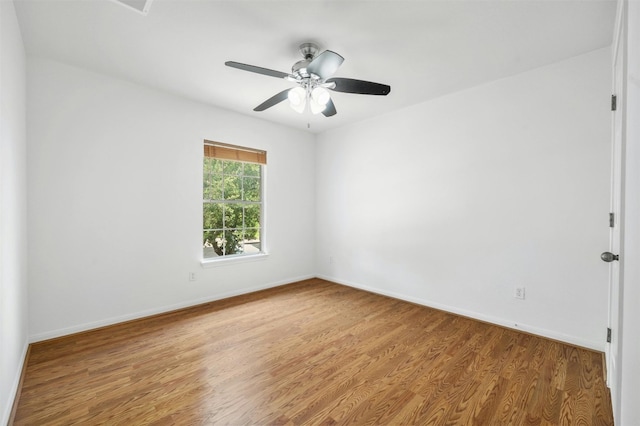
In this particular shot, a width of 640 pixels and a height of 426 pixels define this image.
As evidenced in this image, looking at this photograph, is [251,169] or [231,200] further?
[251,169]

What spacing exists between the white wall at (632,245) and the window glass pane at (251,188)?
3904 millimetres

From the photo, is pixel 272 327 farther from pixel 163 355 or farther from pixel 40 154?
pixel 40 154

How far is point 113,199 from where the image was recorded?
2992mm

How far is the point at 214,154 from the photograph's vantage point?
3.83m

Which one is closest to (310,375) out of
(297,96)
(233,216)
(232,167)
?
(297,96)

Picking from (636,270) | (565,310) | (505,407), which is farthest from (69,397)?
(565,310)

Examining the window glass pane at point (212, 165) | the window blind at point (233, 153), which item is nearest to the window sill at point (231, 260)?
the window glass pane at point (212, 165)

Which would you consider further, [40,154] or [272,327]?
[272,327]

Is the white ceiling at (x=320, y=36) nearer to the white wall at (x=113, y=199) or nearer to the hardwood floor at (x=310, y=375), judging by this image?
the white wall at (x=113, y=199)

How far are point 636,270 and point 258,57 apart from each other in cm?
282

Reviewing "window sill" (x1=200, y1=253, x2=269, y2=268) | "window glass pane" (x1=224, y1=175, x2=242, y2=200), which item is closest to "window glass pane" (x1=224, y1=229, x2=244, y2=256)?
"window sill" (x1=200, y1=253, x2=269, y2=268)

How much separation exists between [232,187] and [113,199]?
1469 millimetres

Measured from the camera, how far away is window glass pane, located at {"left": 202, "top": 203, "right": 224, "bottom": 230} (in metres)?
3.85

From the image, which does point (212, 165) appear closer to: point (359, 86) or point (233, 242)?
point (233, 242)
